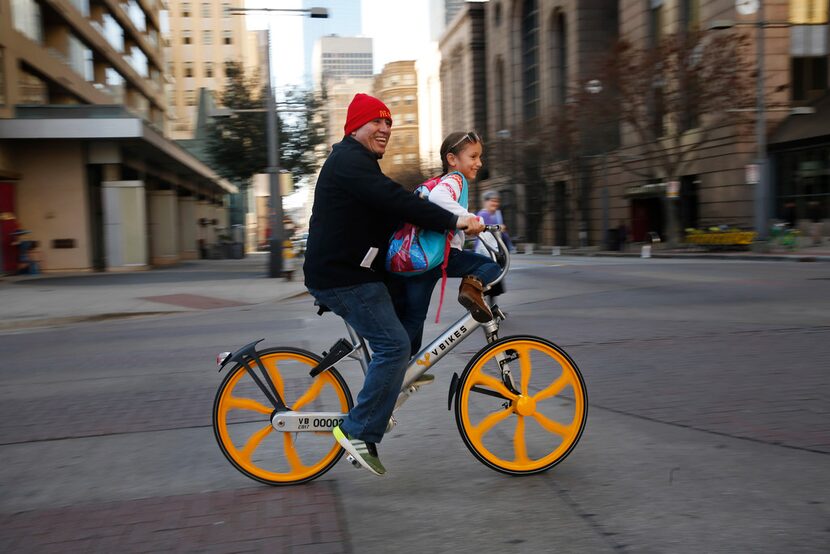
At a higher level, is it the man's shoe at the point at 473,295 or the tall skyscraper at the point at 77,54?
the tall skyscraper at the point at 77,54

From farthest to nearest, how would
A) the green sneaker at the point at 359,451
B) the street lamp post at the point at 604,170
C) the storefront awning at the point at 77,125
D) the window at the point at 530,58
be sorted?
1. the window at the point at 530,58
2. the street lamp post at the point at 604,170
3. the storefront awning at the point at 77,125
4. the green sneaker at the point at 359,451

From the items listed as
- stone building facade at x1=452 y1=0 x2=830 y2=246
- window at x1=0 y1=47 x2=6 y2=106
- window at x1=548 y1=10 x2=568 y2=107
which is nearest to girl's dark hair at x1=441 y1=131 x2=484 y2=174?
window at x1=0 y1=47 x2=6 y2=106

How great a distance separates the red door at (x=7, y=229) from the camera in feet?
79.2

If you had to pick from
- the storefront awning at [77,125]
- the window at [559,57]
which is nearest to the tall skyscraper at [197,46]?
the window at [559,57]

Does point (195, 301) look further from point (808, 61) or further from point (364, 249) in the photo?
point (808, 61)

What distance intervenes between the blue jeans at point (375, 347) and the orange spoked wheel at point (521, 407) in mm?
367

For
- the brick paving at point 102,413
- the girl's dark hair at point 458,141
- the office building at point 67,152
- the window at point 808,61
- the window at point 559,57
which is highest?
the window at point 559,57

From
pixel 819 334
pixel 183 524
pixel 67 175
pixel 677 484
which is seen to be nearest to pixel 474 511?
pixel 677 484

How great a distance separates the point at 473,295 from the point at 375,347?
20.4 inches

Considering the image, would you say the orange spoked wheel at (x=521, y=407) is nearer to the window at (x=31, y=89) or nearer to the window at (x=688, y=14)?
the window at (x=31, y=89)

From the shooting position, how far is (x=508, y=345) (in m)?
3.88

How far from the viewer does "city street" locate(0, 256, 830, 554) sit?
318 centimetres

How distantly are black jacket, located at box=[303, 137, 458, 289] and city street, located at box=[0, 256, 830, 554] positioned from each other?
599 millimetres

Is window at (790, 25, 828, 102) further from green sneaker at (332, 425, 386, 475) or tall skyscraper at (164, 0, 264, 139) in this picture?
tall skyscraper at (164, 0, 264, 139)
